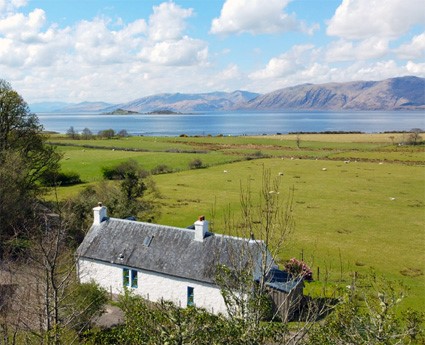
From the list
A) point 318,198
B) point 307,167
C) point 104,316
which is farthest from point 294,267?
point 307,167

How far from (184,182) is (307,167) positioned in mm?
32515

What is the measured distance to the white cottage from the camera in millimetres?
28141

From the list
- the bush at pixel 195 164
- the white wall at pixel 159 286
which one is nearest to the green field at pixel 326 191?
the bush at pixel 195 164

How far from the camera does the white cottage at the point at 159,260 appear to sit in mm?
28141

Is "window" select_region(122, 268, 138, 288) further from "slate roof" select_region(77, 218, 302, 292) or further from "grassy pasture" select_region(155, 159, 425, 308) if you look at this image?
"grassy pasture" select_region(155, 159, 425, 308)

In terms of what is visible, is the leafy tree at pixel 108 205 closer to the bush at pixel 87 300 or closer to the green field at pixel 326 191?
the green field at pixel 326 191

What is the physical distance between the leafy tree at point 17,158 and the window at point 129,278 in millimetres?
11672

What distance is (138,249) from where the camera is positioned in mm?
31547

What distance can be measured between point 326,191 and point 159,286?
48.2m

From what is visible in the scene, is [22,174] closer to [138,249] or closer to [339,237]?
[138,249]

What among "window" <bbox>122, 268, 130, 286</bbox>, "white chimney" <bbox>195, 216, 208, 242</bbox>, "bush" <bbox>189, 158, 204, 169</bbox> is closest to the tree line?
"window" <bbox>122, 268, 130, 286</bbox>

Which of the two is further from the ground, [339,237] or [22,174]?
[22,174]

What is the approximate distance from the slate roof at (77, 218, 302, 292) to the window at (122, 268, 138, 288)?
0.66 metres

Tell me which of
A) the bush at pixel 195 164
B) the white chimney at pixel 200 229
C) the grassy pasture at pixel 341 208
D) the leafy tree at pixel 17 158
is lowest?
the grassy pasture at pixel 341 208
